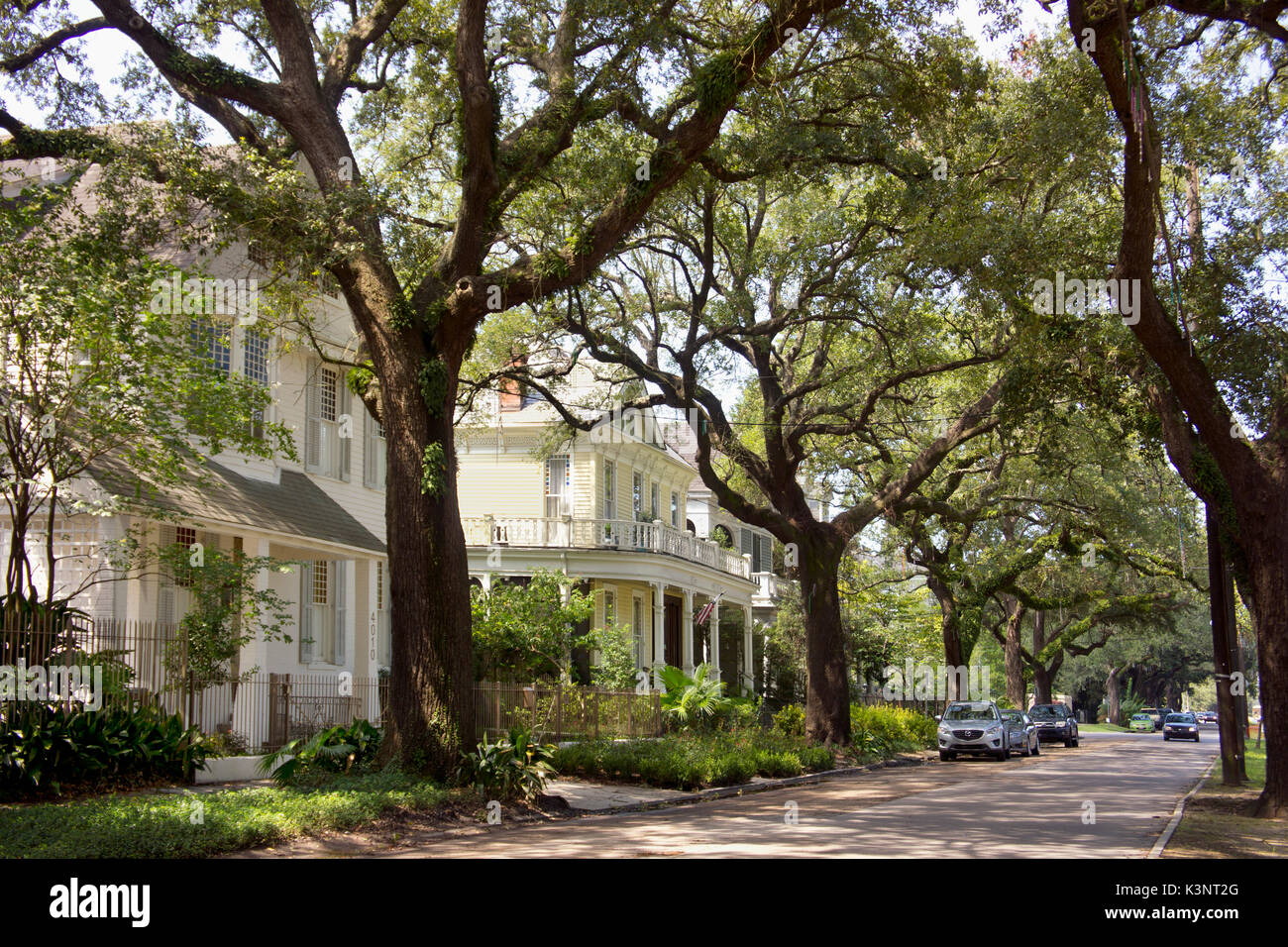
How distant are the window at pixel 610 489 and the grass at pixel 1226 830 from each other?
20.8 m

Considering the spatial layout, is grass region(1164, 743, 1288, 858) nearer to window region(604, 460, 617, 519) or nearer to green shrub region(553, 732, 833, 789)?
green shrub region(553, 732, 833, 789)

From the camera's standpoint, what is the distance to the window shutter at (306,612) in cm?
2303

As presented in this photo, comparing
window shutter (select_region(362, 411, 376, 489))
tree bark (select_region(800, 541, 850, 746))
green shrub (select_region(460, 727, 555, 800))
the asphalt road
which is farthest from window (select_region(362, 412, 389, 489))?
the asphalt road

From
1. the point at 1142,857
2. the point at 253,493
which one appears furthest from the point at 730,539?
the point at 1142,857

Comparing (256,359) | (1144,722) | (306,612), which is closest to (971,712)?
(306,612)

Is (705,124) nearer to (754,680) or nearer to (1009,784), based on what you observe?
(1009,784)

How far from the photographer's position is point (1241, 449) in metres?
16.0

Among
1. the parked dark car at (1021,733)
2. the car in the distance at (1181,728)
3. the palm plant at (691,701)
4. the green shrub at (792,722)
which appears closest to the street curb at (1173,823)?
the palm plant at (691,701)

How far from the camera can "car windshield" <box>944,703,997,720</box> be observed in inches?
1315

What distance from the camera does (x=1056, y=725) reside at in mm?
43781

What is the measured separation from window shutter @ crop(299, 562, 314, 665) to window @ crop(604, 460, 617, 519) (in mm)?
14625

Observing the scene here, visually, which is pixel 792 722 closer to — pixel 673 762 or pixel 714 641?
pixel 714 641
